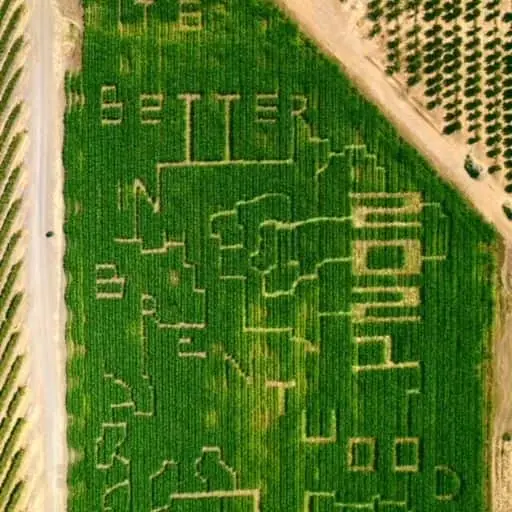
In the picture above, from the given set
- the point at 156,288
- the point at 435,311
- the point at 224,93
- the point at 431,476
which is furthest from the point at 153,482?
the point at 224,93

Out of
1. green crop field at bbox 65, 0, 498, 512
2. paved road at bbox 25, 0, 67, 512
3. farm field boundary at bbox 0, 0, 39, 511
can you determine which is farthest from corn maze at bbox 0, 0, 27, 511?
green crop field at bbox 65, 0, 498, 512

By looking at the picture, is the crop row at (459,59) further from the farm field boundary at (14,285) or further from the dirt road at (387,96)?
the farm field boundary at (14,285)

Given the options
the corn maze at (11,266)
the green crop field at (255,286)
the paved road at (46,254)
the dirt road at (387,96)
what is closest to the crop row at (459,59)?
the dirt road at (387,96)

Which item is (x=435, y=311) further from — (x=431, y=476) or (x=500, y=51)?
(x=500, y=51)

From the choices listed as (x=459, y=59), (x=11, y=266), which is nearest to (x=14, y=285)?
(x=11, y=266)

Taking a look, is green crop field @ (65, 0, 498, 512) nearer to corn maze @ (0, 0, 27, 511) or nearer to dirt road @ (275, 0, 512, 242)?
dirt road @ (275, 0, 512, 242)

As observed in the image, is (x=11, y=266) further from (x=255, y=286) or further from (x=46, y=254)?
(x=255, y=286)
